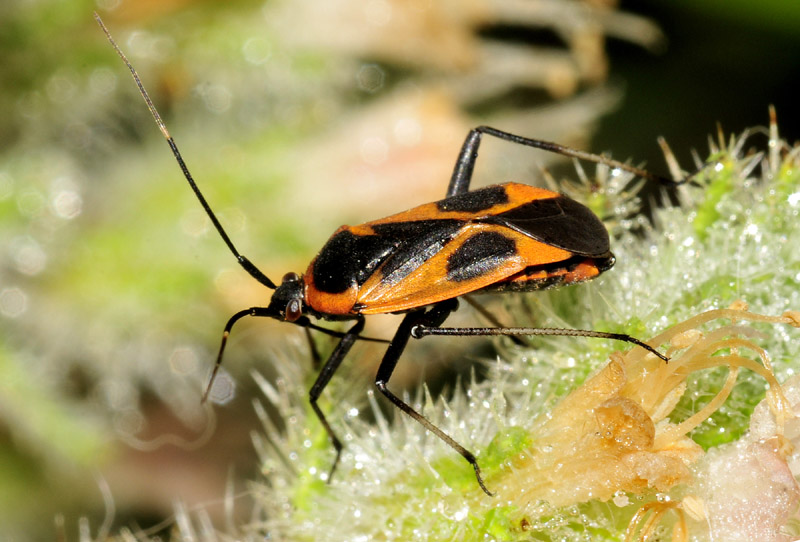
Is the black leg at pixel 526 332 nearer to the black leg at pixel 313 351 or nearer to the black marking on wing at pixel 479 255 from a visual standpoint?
the black marking on wing at pixel 479 255

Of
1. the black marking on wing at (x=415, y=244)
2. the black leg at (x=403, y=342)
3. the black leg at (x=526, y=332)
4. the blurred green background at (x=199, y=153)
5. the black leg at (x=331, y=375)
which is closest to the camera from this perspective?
the black leg at (x=526, y=332)

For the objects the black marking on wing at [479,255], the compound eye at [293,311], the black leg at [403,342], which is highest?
the black marking on wing at [479,255]

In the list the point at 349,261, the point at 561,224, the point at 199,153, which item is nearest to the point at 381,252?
the point at 349,261

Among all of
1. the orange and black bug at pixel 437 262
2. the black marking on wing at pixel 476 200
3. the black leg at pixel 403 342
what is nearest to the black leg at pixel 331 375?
the orange and black bug at pixel 437 262

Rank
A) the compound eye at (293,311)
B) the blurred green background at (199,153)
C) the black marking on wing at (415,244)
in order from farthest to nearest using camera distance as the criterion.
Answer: the blurred green background at (199,153), the compound eye at (293,311), the black marking on wing at (415,244)

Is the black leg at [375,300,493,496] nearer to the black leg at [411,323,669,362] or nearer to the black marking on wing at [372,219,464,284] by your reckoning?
the black leg at [411,323,669,362]

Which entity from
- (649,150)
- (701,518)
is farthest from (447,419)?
(649,150)
